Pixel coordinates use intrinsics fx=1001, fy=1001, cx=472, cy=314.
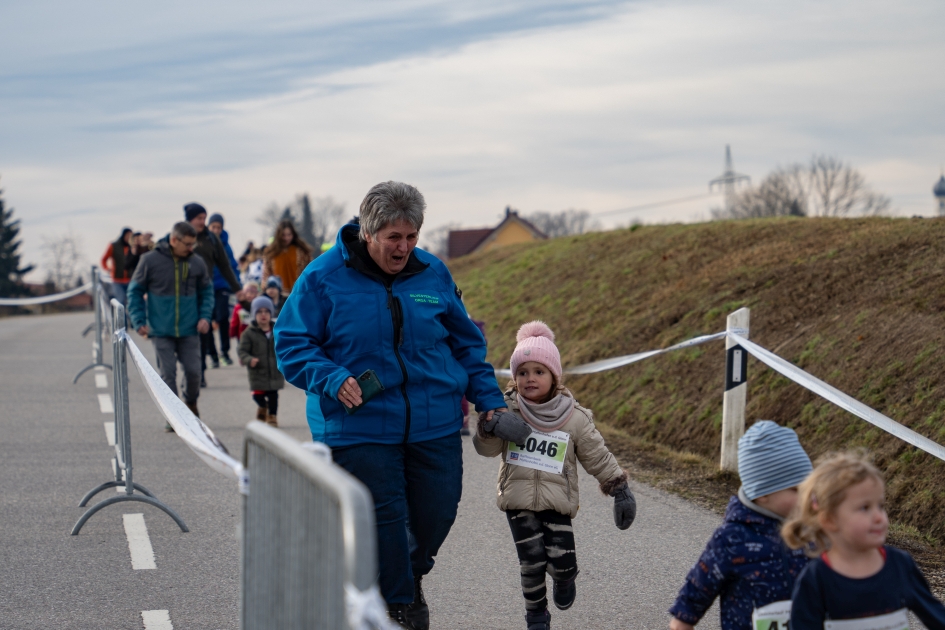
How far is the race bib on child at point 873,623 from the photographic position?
2742mm

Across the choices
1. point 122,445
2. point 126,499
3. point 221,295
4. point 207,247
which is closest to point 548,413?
point 126,499

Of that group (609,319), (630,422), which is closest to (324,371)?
→ (630,422)

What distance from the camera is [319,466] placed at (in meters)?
2.05

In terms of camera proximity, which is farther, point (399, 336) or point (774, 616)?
point (399, 336)

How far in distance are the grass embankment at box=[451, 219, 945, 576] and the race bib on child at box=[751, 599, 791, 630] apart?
356 cm

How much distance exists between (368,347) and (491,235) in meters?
91.5

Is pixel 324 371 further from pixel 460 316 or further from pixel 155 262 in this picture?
pixel 155 262

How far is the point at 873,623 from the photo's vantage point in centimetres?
275

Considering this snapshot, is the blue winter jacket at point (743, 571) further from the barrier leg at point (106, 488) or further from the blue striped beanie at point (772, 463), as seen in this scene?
the barrier leg at point (106, 488)

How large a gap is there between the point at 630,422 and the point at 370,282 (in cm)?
717

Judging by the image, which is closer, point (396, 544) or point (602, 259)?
point (396, 544)

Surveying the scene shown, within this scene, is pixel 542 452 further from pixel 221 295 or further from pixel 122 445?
pixel 221 295

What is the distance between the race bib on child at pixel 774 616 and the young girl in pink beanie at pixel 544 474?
1367 millimetres

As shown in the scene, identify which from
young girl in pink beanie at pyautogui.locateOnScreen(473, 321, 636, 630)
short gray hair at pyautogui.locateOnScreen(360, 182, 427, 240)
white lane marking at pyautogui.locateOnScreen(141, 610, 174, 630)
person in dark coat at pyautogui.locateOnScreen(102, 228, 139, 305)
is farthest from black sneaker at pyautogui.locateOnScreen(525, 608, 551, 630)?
person in dark coat at pyautogui.locateOnScreen(102, 228, 139, 305)
